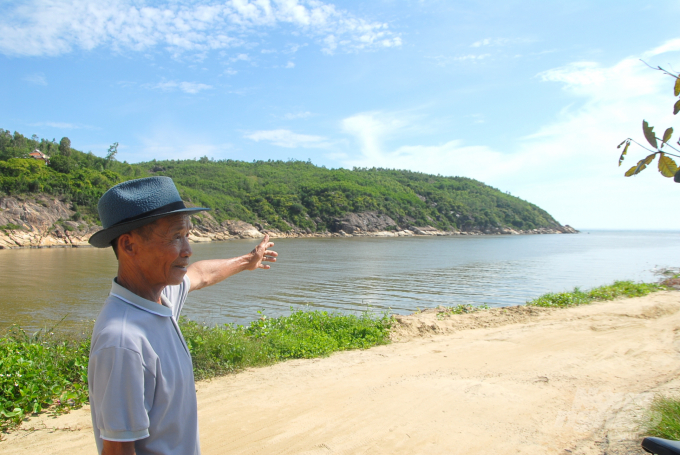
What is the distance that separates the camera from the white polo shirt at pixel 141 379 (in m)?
1.30

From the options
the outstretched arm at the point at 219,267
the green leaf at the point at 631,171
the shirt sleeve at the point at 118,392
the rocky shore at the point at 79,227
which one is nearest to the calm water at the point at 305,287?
the outstretched arm at the point at 219,267

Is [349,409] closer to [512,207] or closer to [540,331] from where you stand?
[540,331]

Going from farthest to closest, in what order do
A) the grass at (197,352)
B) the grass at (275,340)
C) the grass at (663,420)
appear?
the grass at (275,340) → the grass at (197,352) → the grass at (663,420)

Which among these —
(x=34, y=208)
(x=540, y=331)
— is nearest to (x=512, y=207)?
(x=34, y=208)

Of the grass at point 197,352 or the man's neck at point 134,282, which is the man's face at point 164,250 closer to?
the man's neck at point 134,282

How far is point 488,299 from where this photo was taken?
16.6 meters

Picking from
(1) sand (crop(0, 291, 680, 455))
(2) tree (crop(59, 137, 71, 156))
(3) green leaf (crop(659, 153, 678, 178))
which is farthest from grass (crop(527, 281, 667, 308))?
(2) tree (crop(59, 137, 71, 156))

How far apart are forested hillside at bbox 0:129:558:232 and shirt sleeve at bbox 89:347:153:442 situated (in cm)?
5817

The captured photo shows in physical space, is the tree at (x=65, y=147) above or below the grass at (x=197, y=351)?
above

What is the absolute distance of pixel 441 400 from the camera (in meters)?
4.88

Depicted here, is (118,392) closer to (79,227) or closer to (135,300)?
(135,300)

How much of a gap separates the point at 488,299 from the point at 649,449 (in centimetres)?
1539

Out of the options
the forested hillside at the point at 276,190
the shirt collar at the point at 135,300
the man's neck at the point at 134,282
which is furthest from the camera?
the forested hillside at the point at 276,190

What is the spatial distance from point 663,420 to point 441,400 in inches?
80.4
